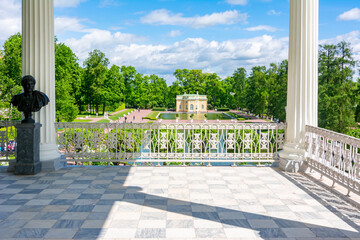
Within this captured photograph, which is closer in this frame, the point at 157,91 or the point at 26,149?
the point at 26,149

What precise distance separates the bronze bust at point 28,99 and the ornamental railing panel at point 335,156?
580 centimetres

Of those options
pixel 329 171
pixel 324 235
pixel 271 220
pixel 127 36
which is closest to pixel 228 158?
pixel 329 171

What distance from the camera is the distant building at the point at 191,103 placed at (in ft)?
220

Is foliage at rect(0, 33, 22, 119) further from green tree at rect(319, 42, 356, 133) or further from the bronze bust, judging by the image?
green tree at rect(319, 42, 356, 133)

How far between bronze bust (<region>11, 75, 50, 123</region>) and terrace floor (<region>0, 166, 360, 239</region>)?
4.47ft

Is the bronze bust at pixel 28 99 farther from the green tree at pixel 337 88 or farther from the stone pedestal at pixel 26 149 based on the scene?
the green tree at pixel 337 88

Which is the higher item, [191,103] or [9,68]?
[9,68]

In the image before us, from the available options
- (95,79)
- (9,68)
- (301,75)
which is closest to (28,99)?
(301,75)

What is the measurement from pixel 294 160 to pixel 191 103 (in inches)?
2382

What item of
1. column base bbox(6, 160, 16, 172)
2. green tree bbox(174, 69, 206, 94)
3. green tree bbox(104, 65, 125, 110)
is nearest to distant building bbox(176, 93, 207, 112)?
green tree bbox(174, 69, 206, 94)

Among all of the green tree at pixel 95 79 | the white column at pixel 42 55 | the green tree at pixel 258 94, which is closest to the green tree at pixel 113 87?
the green tree at pixel 95 79

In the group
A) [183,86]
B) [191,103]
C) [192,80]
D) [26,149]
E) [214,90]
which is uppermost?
[192,80]

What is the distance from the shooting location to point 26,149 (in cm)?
655

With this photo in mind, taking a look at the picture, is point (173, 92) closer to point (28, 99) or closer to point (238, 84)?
point (238, 84)
